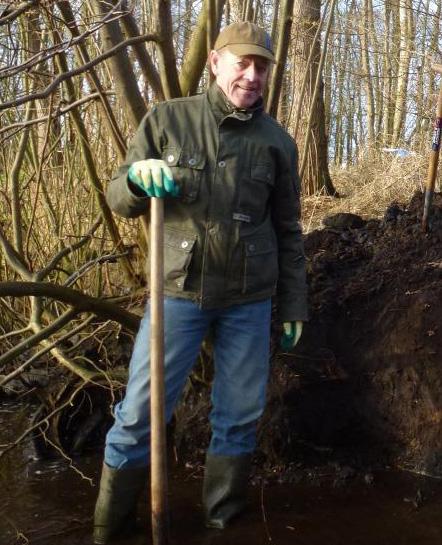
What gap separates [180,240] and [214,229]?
0.49 ft

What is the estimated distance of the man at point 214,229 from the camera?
107 inches

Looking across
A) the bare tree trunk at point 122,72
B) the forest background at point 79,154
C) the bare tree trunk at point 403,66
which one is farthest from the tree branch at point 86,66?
the bare tree trunk at point 403,66

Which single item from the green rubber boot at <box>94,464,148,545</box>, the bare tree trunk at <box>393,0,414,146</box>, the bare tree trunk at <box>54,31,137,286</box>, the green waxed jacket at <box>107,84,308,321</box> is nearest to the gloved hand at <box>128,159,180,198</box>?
the green waxed jacket at <box>107,84,308,321</box>

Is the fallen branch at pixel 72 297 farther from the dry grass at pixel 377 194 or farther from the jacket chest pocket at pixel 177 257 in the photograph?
the dry grass at pixel 377 194

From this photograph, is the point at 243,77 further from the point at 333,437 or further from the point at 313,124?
the point at 313,124

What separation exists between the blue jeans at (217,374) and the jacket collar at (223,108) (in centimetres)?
80

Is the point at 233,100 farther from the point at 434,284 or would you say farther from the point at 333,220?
the point at 333,220

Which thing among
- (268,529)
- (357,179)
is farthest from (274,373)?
(357,179)

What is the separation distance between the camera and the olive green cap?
2.63 m

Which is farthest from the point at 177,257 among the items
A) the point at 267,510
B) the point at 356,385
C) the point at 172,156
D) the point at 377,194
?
the point at 377,194

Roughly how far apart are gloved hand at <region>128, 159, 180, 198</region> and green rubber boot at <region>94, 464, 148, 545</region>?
123 centimetres

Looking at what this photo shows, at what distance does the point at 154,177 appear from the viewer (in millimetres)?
2449

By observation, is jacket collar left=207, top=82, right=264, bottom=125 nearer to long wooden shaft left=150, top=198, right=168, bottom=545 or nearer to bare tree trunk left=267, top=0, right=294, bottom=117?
long wooden shaft left=150, top=198, right=168, bottom=545

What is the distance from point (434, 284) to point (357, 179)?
462 centimetres
